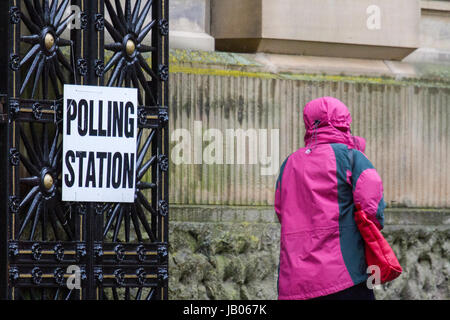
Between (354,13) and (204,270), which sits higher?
(354,13)

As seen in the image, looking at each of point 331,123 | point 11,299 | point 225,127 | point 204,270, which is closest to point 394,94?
point 225,127

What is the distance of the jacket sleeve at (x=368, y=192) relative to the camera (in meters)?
6.82

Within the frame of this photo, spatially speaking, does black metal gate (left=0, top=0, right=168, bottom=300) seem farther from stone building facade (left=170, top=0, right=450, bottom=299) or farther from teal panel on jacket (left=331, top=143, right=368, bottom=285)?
teal panel on jacket (left=331, top=143, right=368, bottom=285)

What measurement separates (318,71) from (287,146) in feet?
2.16

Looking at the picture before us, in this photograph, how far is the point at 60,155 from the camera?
26.6ft

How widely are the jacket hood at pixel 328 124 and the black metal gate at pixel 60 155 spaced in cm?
157

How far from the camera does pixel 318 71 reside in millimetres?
9484

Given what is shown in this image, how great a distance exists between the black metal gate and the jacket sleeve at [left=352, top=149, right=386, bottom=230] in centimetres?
190

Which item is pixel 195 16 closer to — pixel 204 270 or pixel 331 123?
pixel 204 270

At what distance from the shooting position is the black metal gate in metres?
7.88

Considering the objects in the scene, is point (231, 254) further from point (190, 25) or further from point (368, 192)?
point (368, 192)

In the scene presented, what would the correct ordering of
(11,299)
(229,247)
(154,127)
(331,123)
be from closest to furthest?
(331,123) → (11,299) → (154,127) → (229,247)

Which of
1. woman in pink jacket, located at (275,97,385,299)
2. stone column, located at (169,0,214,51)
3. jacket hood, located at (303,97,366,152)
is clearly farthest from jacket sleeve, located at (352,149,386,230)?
stone column, located at (169,0,214,51)

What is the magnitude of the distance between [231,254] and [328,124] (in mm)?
2170
